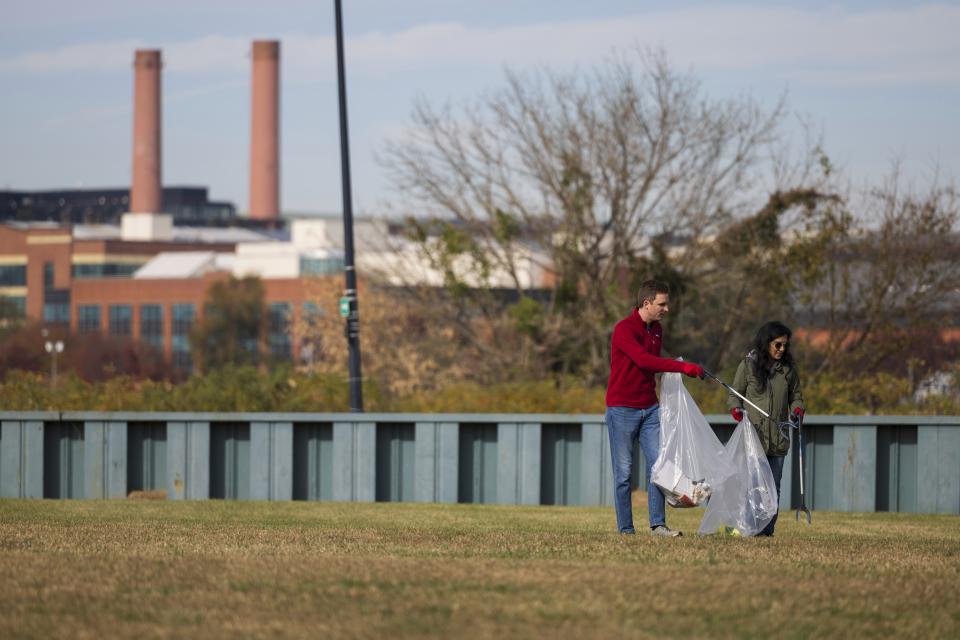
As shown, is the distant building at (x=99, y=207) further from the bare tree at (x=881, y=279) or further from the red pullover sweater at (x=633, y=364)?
the red pullover sweater at (x=633, y=364)

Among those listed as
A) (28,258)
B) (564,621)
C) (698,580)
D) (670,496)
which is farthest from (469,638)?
(28,258)

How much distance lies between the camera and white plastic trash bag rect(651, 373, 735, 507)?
11.5 meters

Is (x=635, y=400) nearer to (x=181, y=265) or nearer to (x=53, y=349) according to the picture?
(x=53, y=349)

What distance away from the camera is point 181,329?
106062 millimetres

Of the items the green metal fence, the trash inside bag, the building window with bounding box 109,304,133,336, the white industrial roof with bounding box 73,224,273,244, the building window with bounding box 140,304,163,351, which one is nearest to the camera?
the trash inside bag

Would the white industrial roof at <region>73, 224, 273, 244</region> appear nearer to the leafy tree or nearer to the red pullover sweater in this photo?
the leafy tree

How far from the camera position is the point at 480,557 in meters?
9.74

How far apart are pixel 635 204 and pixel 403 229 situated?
492 cm

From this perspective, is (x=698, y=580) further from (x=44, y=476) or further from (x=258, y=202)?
(x=258, y=202)

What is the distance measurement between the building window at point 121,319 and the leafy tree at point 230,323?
36.0 ft

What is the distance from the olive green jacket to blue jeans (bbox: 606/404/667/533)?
90 cm

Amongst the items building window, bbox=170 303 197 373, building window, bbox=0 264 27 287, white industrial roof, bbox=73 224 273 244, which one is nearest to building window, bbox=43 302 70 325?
building window, bbox=0 264 27 287

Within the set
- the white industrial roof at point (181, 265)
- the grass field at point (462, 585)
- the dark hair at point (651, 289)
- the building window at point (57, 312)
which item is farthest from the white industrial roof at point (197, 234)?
the grass field at point (462, 585)

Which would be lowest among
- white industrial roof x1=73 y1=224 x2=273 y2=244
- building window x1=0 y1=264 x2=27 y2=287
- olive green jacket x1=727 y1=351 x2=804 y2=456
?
olive green jacket x1=727 y1=351 x2=804 y2=456
